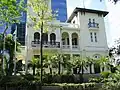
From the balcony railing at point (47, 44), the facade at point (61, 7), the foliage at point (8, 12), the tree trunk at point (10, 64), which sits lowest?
the tree trunk at point (10, 64)

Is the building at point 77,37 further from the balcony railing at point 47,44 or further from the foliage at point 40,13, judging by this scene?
the foliage at point 40,13

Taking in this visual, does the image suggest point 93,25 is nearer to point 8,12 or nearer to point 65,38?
point 65,38

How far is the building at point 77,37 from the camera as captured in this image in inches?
1134

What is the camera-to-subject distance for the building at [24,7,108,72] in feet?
94.5

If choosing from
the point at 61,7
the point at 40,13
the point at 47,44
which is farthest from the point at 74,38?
the point at 61,7

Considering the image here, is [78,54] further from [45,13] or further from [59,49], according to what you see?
[45,13]

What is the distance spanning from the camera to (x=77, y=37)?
3272 centimetres

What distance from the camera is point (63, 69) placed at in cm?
2548

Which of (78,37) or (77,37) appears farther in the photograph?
(77,37)

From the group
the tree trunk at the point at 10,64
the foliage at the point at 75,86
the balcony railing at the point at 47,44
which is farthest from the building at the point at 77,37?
the foliage at the point at 75,86

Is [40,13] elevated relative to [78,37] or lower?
elevated

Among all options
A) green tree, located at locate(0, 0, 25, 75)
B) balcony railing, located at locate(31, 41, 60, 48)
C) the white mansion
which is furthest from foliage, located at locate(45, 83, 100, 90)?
balcony railing, located at locate(31, 41, 60, 48)

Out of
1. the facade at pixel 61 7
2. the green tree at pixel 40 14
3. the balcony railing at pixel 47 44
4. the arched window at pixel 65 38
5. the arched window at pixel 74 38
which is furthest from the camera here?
the facade at pixel 61 7

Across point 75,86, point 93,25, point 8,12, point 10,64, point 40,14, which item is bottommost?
point 75,86
